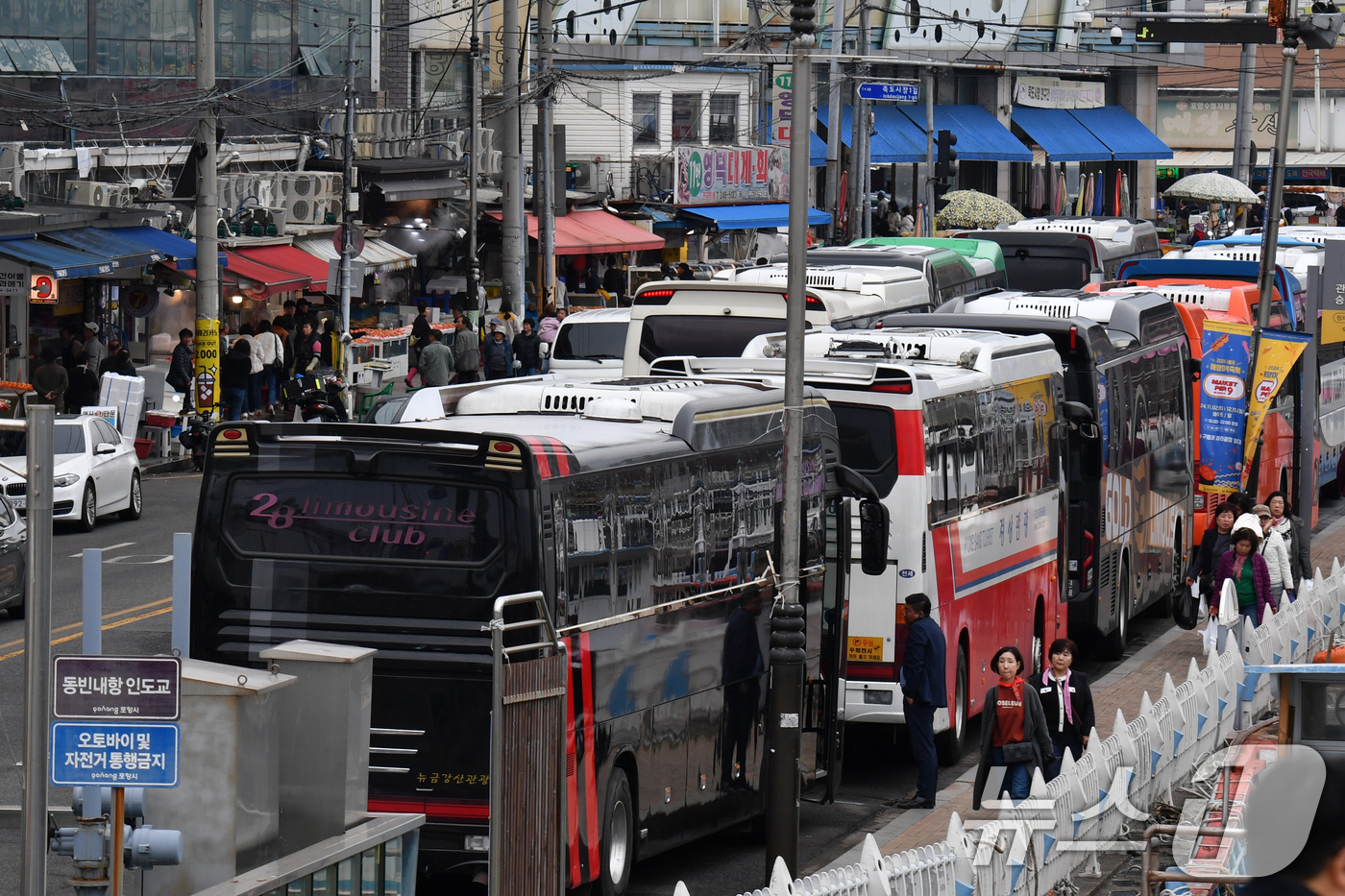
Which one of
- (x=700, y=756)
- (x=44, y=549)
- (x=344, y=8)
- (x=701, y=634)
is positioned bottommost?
(x=700, y=756)

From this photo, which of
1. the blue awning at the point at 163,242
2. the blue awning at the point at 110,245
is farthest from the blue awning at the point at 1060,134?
the blue awning at the point at 110,245

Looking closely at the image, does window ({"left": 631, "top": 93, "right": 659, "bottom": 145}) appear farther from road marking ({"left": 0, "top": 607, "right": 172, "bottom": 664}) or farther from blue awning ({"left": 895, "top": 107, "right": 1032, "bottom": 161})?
road marking ({"left": 0, "top": 607, "right": 172, "bottom": 664})

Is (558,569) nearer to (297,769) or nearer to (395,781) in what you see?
(395,781)

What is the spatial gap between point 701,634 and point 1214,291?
16925mm

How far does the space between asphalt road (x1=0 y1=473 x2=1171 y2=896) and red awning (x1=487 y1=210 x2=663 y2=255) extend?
888 inches

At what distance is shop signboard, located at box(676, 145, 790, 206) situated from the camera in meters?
53.9

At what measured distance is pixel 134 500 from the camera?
2606 centimetres

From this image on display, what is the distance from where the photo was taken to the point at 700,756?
1245 centimetres

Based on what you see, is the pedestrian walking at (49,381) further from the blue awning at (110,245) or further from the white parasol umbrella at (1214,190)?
the white parasol umbrella at (1214,190)

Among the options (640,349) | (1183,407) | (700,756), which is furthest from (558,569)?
(1183,407)

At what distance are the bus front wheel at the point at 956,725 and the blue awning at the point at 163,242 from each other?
20490 millimetres

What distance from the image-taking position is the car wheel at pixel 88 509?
2483cm

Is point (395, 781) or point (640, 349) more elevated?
point (640, 349)

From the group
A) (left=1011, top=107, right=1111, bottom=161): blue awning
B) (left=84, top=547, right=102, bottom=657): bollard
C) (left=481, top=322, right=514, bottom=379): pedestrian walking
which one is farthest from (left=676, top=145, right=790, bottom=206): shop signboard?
(left=84, top=547, right=102, bottom=657): bollard
